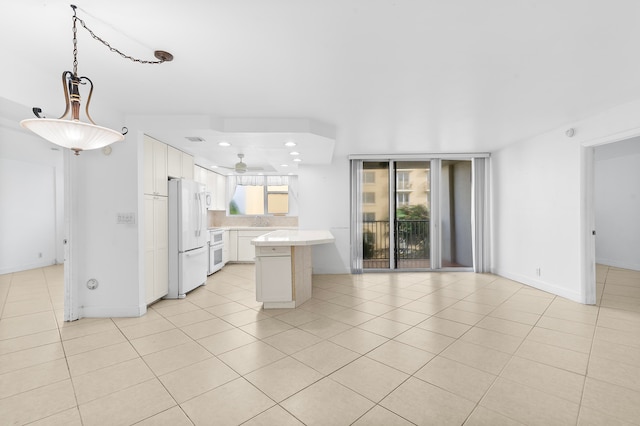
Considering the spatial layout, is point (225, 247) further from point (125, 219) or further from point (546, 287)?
point (546, 287)

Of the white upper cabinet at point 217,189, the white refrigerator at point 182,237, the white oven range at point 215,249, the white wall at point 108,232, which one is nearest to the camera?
the white wall at point 108,232

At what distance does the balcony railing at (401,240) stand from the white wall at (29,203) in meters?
6.65

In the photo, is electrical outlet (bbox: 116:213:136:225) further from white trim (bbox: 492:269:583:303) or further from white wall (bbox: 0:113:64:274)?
white trim (bbox: 492:269:583:303)

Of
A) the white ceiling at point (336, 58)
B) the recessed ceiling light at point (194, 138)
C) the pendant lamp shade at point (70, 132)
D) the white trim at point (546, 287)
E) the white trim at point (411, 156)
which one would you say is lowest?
the white trim at point (546, 287)

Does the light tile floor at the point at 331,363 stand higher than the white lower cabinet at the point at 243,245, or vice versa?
the white lower cabinet at the point at 243,245

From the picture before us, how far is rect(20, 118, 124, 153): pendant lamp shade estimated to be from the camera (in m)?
1.47

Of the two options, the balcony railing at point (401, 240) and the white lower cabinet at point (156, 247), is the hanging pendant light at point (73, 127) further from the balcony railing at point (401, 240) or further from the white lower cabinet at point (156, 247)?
the balcony railing at point (401, 240)

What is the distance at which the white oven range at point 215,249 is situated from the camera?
5.56m

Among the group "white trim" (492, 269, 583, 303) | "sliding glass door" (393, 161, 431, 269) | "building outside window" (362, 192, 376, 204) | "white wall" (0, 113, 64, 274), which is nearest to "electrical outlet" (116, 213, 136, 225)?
"white wall" (0, 113, 64, 274)

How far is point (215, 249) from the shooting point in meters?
5.75

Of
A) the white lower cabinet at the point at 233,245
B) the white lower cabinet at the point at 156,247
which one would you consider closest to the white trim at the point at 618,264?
the white lower cabinet at the point at 233,245

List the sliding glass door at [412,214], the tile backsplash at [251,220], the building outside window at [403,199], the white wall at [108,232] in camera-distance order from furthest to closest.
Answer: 1. the tile backsplash at [251,220]
2. the building outside window at [403,199]
3. the sliding glass door at [412,214]
4. the white wall at [108,232]

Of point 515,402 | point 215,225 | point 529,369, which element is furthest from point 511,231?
point 215,225

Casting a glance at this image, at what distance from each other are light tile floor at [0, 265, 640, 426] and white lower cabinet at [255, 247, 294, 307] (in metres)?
0.20
